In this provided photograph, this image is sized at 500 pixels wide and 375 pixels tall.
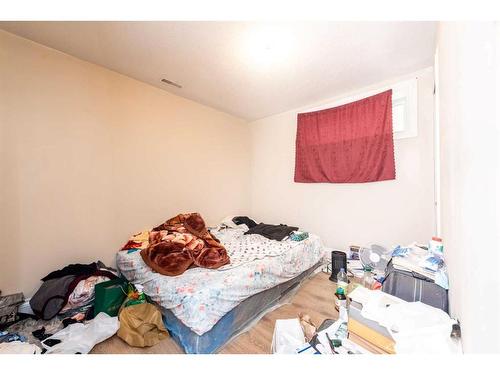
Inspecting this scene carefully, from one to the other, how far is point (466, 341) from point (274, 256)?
1521mm

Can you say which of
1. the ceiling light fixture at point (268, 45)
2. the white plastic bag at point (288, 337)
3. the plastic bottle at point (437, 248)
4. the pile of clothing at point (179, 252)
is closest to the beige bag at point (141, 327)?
the pile of clothing at point (179, 252)

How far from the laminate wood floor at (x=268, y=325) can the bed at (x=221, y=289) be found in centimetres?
7

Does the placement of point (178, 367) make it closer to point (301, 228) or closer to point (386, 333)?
point (386, 333)

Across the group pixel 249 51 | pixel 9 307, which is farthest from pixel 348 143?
pixel 9 307

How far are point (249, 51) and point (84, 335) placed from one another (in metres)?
2.77

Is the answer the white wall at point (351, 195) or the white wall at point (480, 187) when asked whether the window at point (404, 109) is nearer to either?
the white wall at point (351, 195)

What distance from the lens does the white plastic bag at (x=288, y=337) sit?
45.7 inches

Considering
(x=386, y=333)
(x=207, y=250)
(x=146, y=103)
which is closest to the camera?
(x=386, y=333)

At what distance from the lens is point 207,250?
76.1 inches

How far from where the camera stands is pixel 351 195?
→ 290 cm

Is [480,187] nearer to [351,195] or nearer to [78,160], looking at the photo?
[351,195]

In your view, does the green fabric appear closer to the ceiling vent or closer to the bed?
the bed

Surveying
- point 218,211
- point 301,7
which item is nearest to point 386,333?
point 301,7

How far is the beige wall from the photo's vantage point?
180cm
